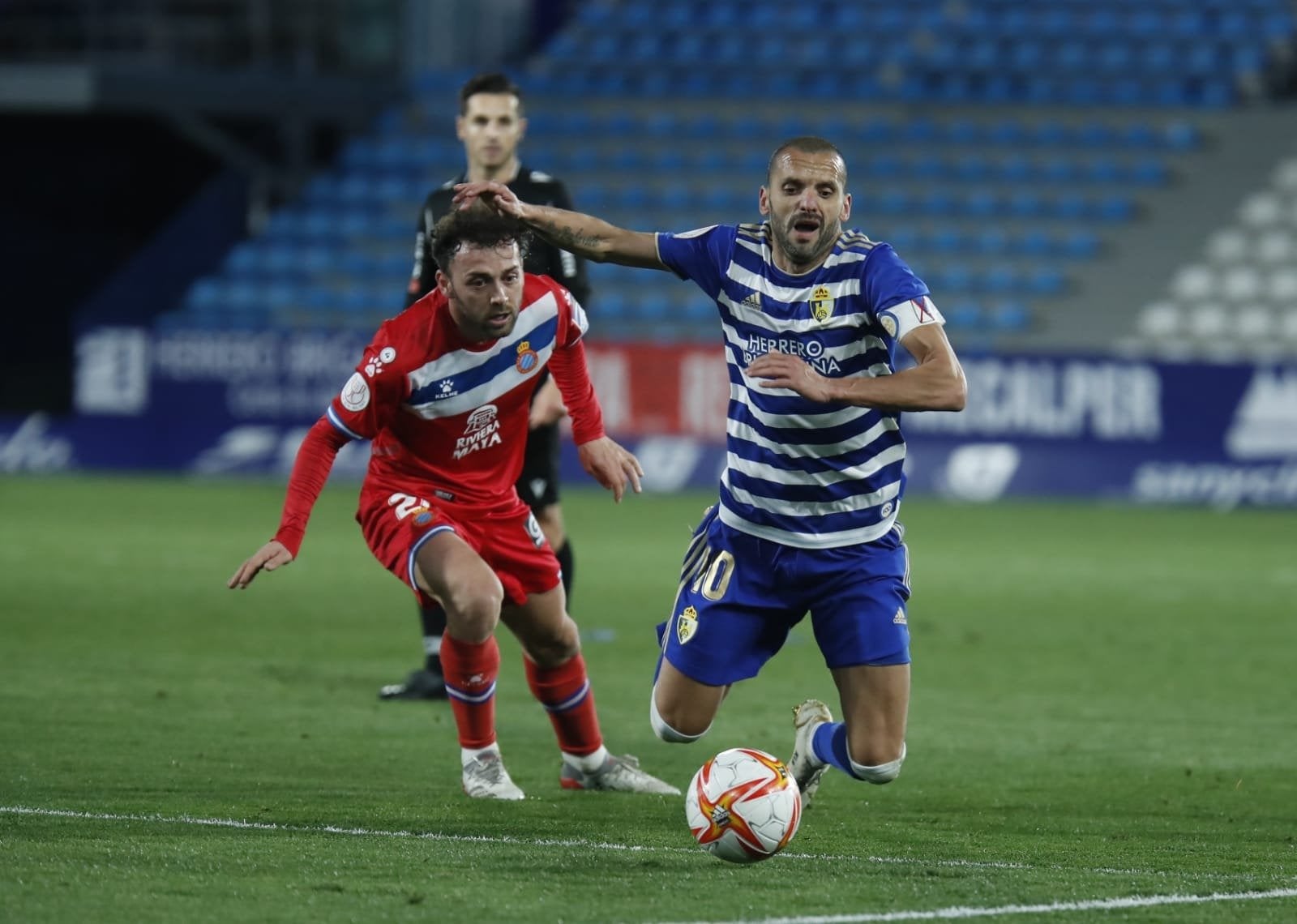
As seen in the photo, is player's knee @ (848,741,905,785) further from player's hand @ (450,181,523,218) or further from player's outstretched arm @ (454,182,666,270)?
player's hand @ (450,181,523,218)

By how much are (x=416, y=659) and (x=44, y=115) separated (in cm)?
1913

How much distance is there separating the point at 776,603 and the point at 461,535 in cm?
101

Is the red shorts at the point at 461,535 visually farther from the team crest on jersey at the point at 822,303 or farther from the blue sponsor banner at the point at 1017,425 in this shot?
the blue sponsor banner at the point at 1017,425

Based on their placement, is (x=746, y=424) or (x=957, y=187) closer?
(x=746, y=424)

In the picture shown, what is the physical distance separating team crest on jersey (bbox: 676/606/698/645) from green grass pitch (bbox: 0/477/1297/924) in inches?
21.1

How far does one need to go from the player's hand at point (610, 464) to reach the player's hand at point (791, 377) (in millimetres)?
1110

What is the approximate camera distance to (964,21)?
25750mm

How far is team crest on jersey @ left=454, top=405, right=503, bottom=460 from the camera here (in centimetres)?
633

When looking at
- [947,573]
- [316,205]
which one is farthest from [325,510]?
[316,205]

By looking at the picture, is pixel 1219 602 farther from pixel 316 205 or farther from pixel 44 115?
pixel 44 115

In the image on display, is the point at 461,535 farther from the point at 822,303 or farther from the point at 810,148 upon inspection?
the point at 810,148

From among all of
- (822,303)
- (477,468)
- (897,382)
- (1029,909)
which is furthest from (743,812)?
(477,468)

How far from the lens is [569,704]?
6551mm

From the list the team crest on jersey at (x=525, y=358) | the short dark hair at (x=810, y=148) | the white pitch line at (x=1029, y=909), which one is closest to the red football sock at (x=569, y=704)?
the team crest on jersey at (x=525, y=358)
